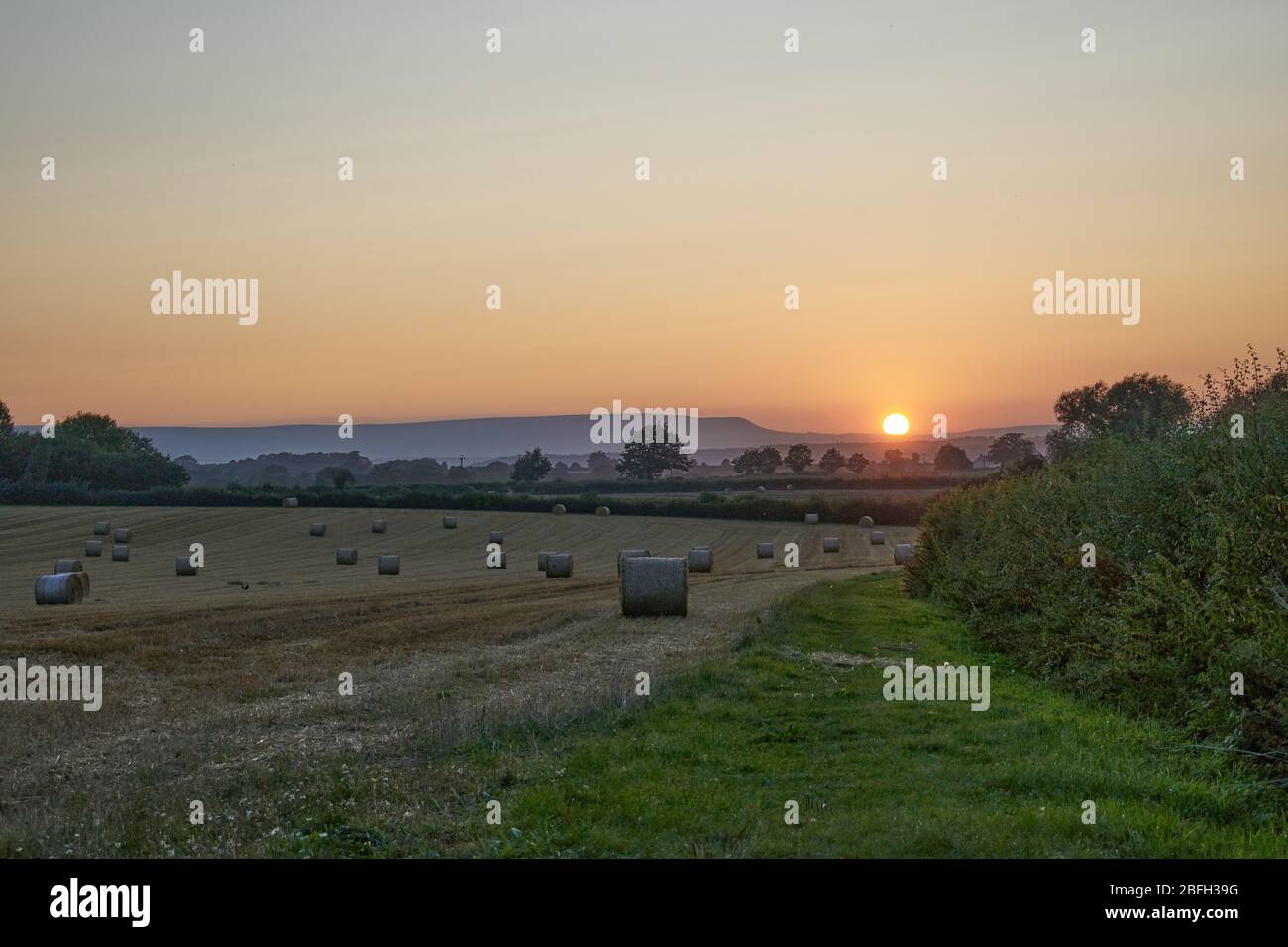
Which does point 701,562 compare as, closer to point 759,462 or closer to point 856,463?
point 759,462

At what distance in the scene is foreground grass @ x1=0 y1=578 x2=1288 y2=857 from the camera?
8.95 metres

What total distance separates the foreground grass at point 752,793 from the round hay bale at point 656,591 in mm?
13932

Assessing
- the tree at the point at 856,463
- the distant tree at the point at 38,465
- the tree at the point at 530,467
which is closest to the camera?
the distant tree at the point at 38,465

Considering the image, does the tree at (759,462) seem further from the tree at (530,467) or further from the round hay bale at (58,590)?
the round hay bale at (58,590)

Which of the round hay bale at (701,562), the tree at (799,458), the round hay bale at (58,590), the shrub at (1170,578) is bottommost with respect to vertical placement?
the round hay bale at (701,562)

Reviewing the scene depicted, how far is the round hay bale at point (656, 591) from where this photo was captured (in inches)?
1155

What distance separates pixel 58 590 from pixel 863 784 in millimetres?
30592

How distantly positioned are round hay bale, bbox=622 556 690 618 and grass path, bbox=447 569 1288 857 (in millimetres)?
12633

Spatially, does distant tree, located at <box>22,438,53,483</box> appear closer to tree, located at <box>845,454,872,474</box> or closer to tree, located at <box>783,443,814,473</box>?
tree, located at <box>783,443,814,473</box>

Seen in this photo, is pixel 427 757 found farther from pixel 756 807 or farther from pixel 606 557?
pixel 606 557

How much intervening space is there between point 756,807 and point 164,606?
87.2 feet

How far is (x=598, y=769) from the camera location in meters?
11.4

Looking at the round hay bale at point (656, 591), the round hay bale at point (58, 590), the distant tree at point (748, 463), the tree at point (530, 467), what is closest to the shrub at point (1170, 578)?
the round hay bale at point (656, 591)
